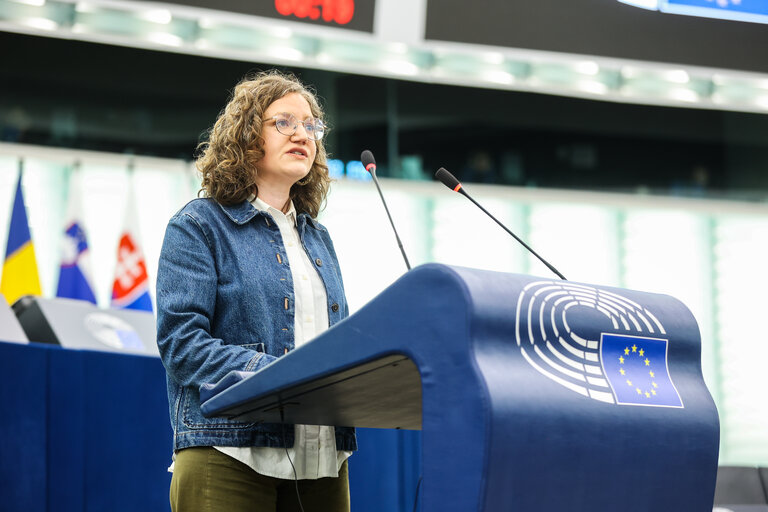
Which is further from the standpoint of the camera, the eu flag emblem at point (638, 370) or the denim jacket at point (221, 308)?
the denim jacket at point (221, 308)

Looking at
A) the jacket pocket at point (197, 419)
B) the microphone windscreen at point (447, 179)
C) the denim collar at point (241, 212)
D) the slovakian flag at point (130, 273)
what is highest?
the microphone windscreen at point (447, 179)

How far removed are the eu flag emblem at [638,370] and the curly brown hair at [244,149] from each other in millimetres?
725

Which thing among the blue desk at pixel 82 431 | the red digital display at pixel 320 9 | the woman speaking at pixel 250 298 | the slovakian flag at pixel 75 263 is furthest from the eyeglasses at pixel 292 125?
the slovakian flag at pixel 75 263

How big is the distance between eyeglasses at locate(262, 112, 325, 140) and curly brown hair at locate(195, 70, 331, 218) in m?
0.03

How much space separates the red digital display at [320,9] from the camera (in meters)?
3.86

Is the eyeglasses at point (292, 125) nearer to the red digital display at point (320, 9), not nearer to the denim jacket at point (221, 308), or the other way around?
the denim jacket at point (221, 308)

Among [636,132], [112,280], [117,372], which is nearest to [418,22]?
[117,372]

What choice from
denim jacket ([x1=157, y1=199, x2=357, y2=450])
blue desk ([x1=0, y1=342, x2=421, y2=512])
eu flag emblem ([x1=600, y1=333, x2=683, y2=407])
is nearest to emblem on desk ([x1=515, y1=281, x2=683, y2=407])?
eu flag emblem ([x1=600, y1=333, x2=683, y2=407])

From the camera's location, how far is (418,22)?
13.4ft

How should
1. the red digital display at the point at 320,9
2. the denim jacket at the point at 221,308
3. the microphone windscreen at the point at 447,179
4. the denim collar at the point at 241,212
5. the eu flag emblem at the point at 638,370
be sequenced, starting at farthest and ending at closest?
the red digital display at the point at 320,9 < the microphone windscreen at the point at 447,179 < the denim collar at the point at 241,212 < the denim jacket at the point at 221,308 < the eu flag emblem at the point at 638,370

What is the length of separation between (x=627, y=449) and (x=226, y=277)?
26.7 inches

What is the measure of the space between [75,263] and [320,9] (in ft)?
7.76

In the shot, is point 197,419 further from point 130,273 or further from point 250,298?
point 130,273

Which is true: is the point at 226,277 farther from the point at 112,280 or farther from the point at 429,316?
the point at 112,280
